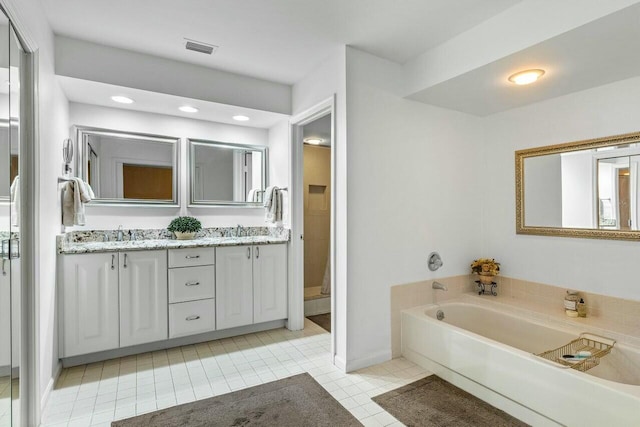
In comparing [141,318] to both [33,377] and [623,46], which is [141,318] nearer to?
[33,377]

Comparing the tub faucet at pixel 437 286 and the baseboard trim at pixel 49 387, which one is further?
the tub faucet at pixel 437 286

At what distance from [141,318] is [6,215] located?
4.84 feet

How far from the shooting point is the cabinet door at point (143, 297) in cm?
265

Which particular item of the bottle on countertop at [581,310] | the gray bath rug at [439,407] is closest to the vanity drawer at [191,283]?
the gray bath rug at [439,407]

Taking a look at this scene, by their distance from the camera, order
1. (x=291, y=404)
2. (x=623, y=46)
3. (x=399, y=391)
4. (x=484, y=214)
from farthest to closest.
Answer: (x=484, y=214) < (x=399, y=391) < (x=291, y=404) < (x=623, y=46)

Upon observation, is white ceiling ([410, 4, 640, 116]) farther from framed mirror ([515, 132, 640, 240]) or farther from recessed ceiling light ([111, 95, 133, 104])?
recessed ceiling light ([111, 95, 133, 104])

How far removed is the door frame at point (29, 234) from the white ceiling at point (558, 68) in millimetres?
2501

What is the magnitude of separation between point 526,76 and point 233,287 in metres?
2.85

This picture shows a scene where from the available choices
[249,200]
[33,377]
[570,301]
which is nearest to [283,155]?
[249,200]

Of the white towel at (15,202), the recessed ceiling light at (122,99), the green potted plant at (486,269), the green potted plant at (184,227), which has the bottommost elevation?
the green potted plant at (486,269)

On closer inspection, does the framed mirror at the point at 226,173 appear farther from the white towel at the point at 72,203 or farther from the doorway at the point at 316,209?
the white towel at the point at 72,203

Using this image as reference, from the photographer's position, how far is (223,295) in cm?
305

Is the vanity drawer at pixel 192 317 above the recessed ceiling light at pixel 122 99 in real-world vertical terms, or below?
below

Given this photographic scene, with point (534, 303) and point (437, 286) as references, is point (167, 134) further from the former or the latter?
point (534, 303)
